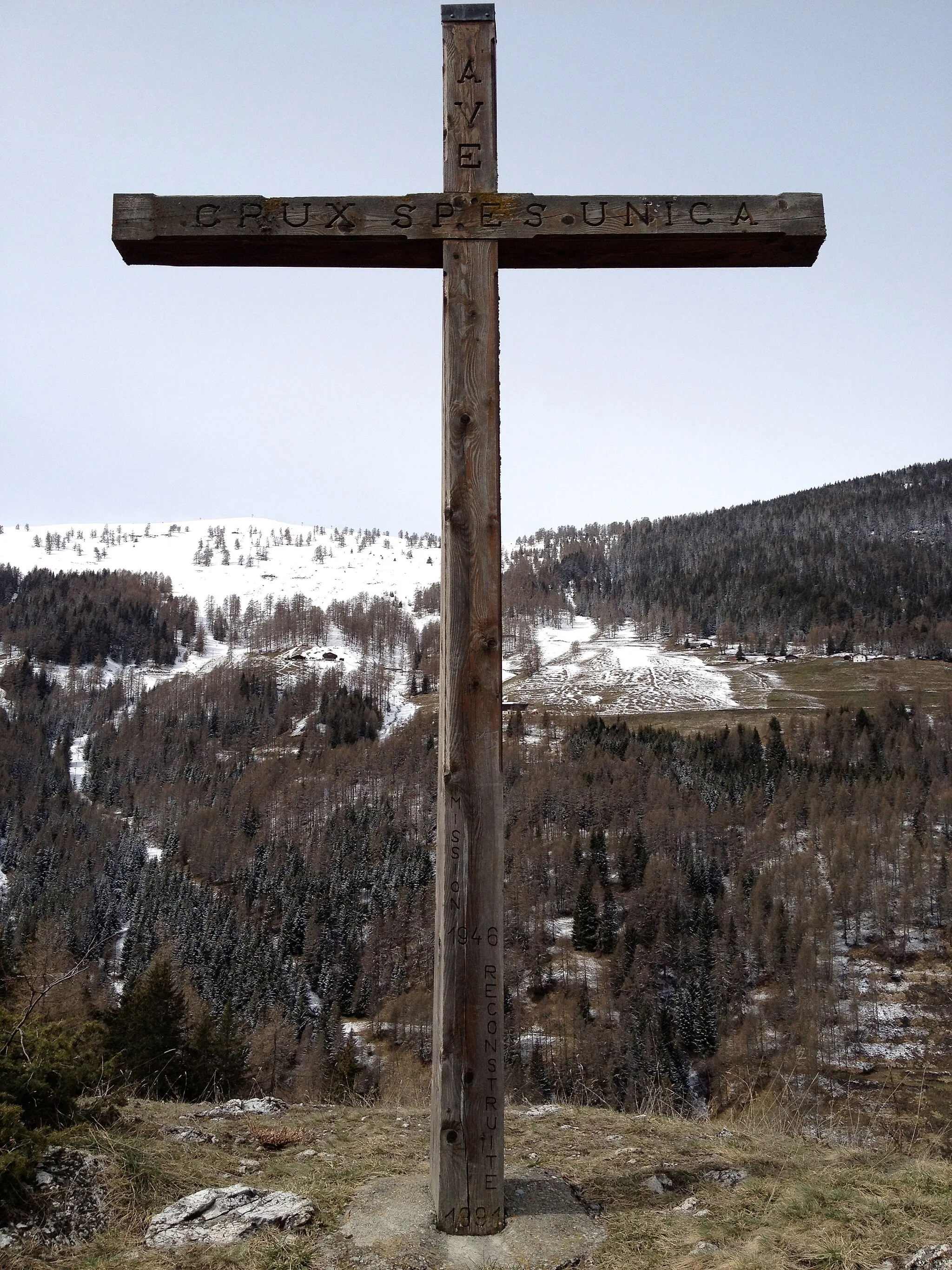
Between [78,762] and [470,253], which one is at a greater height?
[470,253]

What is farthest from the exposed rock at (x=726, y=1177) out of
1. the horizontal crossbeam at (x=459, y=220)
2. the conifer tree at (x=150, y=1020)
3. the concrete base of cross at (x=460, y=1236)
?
the conifer tree at (x=150, y=1020)

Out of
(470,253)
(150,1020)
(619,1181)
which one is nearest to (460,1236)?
(619,1181)

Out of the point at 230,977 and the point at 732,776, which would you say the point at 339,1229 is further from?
→ the point at 732,776

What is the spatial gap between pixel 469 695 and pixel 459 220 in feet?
8.21

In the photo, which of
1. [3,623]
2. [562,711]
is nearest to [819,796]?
[562,711]

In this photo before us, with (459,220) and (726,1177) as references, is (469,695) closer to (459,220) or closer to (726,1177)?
(459,220)

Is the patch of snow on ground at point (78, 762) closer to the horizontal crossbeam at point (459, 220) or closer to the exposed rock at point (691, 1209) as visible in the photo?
the horizontal crossbeam at point (459, 220)

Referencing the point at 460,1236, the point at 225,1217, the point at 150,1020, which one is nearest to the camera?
the point at 460,1236

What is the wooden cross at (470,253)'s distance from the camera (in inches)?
162

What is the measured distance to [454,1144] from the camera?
3.92 m

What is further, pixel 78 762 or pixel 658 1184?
pixel 78 762

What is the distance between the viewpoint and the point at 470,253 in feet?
15.0

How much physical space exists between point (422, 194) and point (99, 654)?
8069 inches

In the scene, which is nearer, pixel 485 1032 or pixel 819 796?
pixel 485 1032
